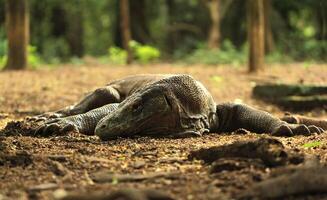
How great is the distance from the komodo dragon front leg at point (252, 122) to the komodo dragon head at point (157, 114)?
1.64ft

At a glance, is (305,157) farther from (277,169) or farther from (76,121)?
(76,121)

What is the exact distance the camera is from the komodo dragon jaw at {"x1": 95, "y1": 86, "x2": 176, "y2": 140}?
4.66 m

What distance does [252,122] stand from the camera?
5195mm

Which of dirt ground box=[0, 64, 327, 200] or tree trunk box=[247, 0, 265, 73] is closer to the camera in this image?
dirt ground box=[0, 64, 327, 200]

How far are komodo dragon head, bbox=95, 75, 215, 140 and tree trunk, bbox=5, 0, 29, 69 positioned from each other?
24.1 feet

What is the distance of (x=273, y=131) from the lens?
491 cm

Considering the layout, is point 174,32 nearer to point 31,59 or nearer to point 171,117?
point 31,59

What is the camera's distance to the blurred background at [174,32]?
16.2m

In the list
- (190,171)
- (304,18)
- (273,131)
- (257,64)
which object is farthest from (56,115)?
(304,18)

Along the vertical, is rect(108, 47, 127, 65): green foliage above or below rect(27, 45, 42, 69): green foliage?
below

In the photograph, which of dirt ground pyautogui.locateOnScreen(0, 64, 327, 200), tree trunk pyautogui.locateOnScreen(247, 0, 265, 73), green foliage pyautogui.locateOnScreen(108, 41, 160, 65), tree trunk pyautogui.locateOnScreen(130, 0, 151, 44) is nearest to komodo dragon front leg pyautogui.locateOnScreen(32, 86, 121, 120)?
dirt ground pyautogui.locateOnScreen(0, 64, 327, 200)

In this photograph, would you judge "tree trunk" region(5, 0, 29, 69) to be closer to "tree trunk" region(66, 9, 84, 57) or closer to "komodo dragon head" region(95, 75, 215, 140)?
"komodo dragon head" region(95, 75, 215, 140)

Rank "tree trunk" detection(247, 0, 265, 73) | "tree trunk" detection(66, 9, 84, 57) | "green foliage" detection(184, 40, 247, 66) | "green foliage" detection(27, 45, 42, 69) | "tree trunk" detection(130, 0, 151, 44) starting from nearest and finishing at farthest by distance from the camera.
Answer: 1. "tree trunk" detection(247, 0, 265, 73)
2. "green foliage" detection(27, 45, 42, 69)
3. "green foliage" detection(184, 40, 247, 66)
4. "tree trunk" detection(130, 0, 151, 44)
5. "tree trunk" detection(66, 9, 84, 57)

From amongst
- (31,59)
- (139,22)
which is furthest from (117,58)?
(139,22)
